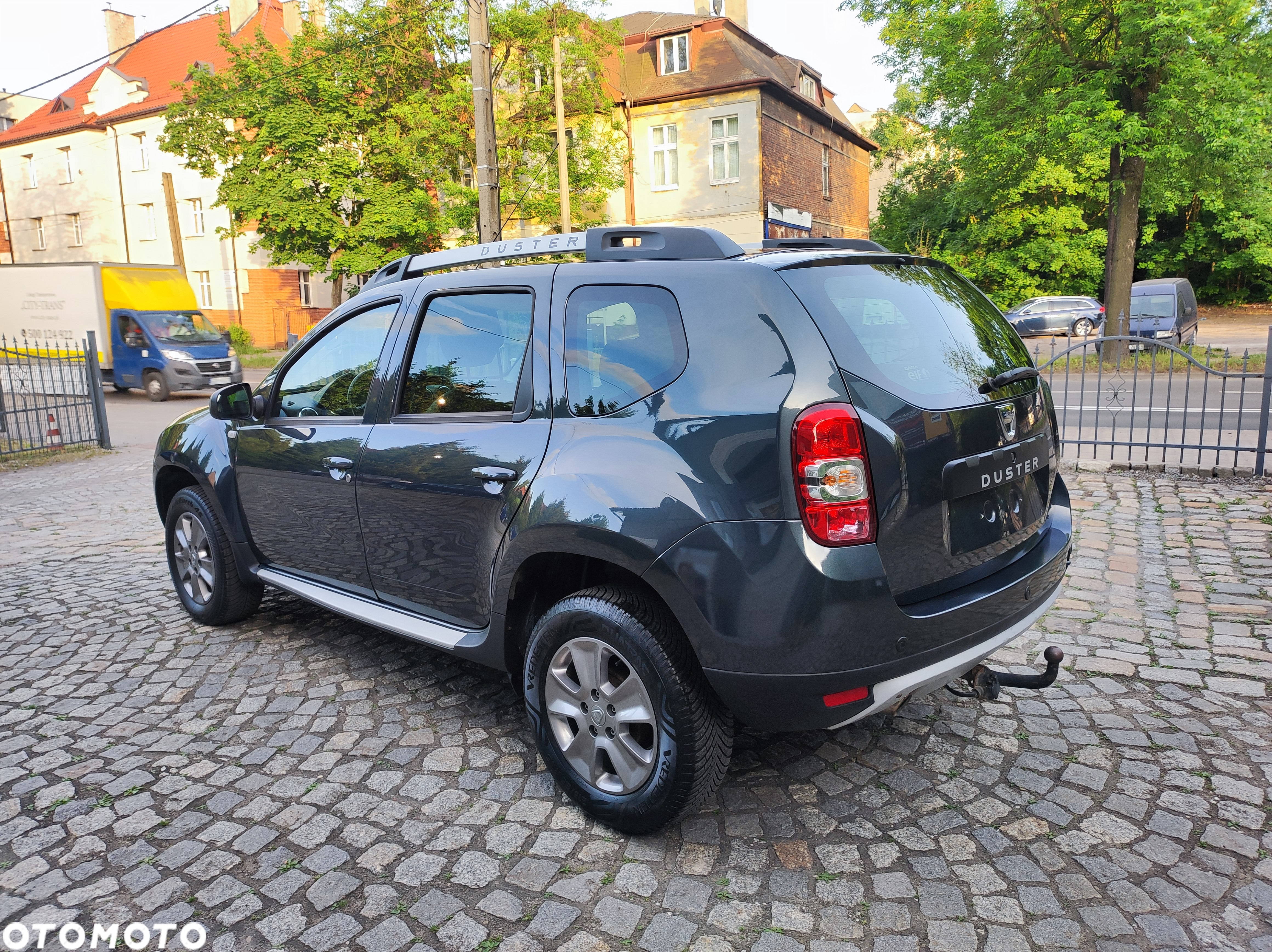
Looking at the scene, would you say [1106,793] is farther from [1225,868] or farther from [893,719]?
[893,719]

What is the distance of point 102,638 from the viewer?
4902mm

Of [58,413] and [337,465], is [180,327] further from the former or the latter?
[337,465]

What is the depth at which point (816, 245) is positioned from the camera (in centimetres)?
316

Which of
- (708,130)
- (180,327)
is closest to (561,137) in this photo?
(708,130)

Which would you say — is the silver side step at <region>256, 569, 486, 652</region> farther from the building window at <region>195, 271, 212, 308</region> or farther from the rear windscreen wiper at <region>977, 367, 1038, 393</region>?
the building window at <region>195, 271, 212, 308</region>

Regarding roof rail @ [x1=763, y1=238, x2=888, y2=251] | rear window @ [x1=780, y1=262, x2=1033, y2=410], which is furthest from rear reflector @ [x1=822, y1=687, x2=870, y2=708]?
roof rail @ [x1=763, y1=238, x2=888, y2=251]

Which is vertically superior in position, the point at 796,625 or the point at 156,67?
the point at 156,67

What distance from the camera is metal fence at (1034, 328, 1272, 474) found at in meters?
8.13

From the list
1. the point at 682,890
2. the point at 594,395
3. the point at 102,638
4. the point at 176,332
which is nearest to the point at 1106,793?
the point at 682,890

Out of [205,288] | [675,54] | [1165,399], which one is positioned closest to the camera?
[1165,399]

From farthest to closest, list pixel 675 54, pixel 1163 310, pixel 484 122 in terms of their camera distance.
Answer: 1. pixel 675 54
2. pixel 1163 310
3. pixel 484 122

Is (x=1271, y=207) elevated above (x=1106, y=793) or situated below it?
above

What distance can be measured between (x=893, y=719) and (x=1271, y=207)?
129 ft

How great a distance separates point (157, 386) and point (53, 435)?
872 centimetres
